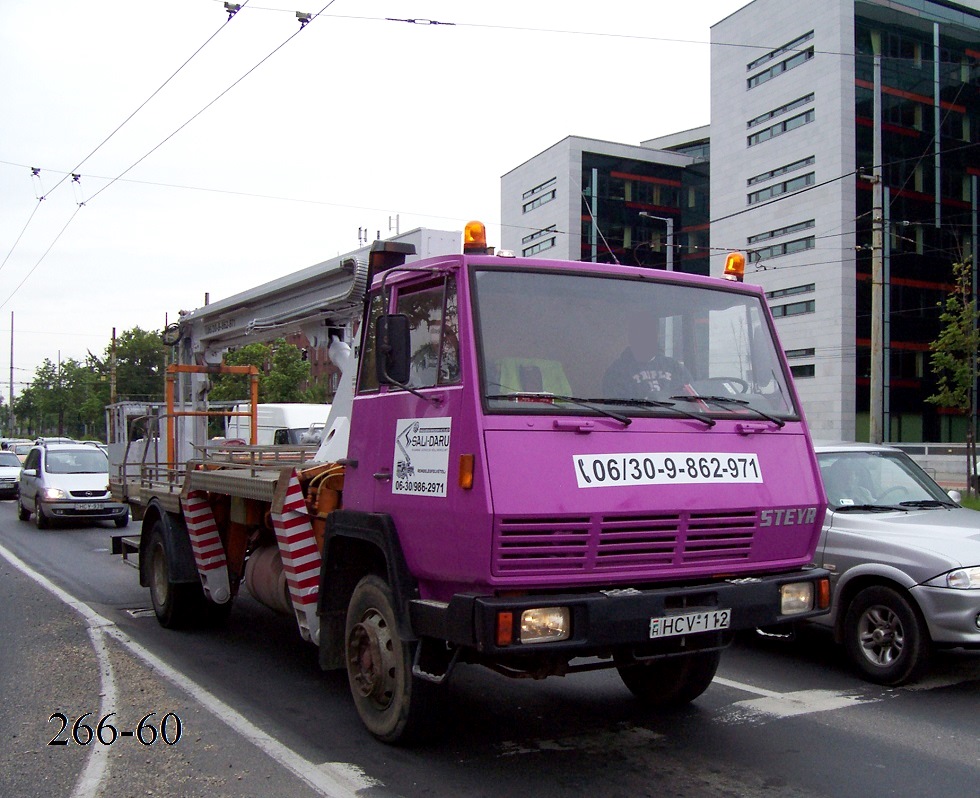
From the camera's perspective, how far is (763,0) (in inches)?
1956

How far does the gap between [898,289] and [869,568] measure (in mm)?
48325

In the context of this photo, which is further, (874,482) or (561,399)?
(874,482)

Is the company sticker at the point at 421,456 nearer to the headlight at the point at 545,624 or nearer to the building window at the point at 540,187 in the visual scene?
the headlight at the point at 545,624

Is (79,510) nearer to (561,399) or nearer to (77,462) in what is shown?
(77,462)

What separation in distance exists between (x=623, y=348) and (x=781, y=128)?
49164 millimetres

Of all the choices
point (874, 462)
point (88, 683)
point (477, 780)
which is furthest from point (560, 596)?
point (874, 462)

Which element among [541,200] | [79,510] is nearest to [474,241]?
[79,510]

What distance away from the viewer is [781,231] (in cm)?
5012

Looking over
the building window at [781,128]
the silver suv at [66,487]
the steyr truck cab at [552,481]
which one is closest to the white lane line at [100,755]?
the steyr truck cab at [552,481]

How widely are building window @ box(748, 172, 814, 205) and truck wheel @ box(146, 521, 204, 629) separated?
45096mm

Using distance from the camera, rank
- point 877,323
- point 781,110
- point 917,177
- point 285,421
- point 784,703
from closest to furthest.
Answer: point 784,703
point 877,323
point 285,421
point 781,110
point 917,177

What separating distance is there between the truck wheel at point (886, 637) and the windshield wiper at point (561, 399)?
3188mm

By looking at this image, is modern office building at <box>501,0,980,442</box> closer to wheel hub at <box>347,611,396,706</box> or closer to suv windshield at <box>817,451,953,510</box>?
suv windshield at <box>817,451,953,510</box>

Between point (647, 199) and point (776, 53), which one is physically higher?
point (776, 53)
